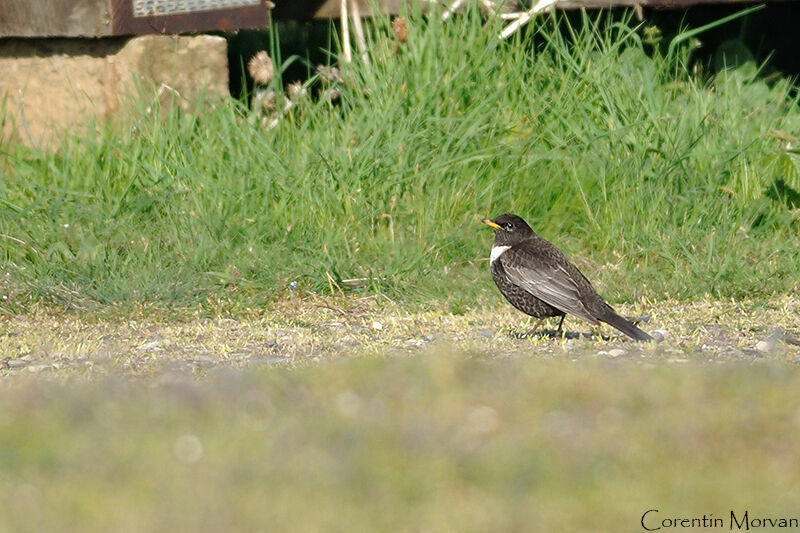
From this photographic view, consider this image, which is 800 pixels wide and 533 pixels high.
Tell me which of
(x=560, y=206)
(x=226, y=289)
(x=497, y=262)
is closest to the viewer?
(x=497, y=262)

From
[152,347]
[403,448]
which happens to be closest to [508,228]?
[152,347]

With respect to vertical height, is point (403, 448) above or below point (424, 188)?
above

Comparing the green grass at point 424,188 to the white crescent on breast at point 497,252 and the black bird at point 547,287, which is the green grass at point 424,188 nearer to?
the white crescent on breast at point 497,252

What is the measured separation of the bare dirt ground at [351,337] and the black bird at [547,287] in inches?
5.5

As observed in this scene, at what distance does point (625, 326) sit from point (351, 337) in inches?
56.8

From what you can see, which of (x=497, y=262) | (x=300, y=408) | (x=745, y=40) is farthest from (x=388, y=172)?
(x=745, y=40)

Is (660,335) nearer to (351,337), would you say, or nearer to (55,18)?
(351,337)

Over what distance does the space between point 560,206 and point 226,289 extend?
8.15 ft

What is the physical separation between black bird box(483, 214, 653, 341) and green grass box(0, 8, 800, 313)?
2.45ft

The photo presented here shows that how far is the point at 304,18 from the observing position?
37.2 feet

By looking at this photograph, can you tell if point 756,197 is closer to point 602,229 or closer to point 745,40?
point 602,229

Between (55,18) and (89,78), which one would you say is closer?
(55,18)

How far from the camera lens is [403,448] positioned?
4363mm

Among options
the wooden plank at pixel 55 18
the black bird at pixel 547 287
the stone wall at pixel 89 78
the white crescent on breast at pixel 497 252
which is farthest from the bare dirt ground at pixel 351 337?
the wooden plank at pixel 55 18
